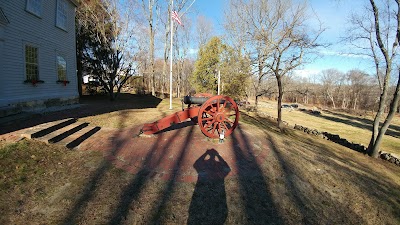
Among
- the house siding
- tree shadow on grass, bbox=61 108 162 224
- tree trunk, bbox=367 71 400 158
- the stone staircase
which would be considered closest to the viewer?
tree shadow on grass, bbox=61 108 162 224

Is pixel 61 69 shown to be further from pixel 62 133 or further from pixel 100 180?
pixel 100 180

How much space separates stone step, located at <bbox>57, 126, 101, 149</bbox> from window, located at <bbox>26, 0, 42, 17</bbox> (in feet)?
19.8

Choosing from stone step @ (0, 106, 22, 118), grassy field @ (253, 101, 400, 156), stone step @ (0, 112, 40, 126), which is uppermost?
stone step @ (0, 106, 22, 118)

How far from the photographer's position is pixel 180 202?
11.6 ft

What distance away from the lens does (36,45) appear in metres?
9.45

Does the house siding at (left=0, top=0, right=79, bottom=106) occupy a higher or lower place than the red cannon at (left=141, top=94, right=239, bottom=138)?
higher

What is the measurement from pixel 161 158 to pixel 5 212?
104 inches

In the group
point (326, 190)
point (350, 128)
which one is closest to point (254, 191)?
point (326, 190)

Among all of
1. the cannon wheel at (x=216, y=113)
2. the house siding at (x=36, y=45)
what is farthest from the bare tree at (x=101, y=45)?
the cannon wheel at (x=216, y=113)

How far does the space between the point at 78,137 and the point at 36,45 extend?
20.7ft

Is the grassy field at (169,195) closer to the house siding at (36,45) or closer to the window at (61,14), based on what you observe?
the house siding at (36,45)

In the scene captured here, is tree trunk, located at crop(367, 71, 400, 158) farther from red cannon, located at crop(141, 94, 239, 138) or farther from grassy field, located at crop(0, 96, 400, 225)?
red cannon, located at crop(141, 94, 239, 138)

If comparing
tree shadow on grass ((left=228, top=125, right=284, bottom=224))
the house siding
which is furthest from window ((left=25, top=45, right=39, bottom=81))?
tree shadow on grass ((left=228, top=125, right=284, bottom=224))

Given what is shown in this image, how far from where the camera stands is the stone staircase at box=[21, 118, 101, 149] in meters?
5.15
